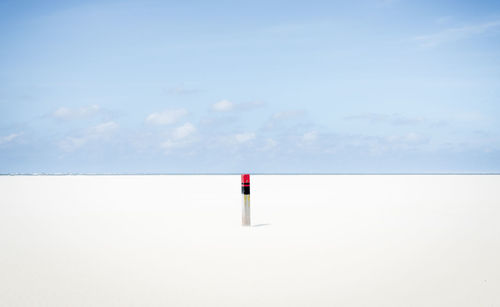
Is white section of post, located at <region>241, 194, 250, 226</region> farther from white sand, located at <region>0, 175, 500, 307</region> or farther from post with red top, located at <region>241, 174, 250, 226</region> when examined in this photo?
white sand, located at <region>0, 175, 500, 307</region>

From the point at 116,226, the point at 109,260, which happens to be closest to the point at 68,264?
the point at 109,260

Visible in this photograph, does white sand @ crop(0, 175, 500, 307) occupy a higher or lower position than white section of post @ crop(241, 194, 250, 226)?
lower

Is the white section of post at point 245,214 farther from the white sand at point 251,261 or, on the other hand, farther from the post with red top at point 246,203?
the white sand at point 251,261

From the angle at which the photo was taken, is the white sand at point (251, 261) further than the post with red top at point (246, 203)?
No

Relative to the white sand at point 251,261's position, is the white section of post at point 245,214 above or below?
above

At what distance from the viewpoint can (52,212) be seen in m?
12.7

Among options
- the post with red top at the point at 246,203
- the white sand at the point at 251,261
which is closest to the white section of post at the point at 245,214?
the post with red top at the point at 246,203

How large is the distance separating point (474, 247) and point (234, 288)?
13.5 feet

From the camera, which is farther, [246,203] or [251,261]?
[246,203]

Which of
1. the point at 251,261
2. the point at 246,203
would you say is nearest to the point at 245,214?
the point at 246,203

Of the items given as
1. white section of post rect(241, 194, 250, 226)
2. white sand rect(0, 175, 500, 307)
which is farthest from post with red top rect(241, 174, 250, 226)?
white sand rect(0, 175, 500, 307)

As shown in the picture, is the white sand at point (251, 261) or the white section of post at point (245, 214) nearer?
the white sand at point (251, 261)

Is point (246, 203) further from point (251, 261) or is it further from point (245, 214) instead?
point (251, 261)

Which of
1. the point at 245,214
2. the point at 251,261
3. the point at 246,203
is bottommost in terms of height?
the point at 251,261
